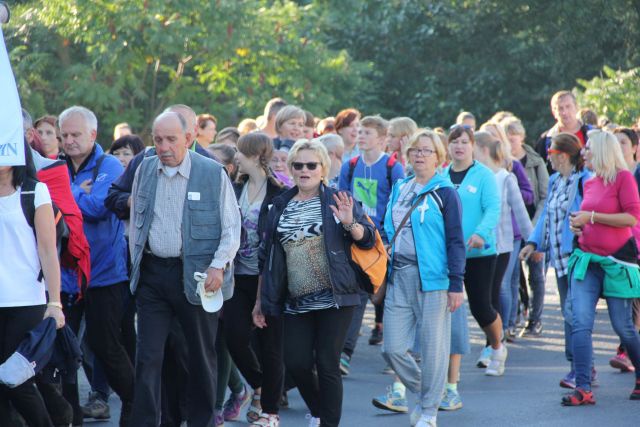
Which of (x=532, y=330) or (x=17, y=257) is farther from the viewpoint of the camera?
(x=532, y=330)

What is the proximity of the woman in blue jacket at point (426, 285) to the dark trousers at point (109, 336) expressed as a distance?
1800mm

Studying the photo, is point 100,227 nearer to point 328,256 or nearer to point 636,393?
point 328,256

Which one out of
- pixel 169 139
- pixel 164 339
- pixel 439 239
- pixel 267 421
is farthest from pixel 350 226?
pixel 267 421

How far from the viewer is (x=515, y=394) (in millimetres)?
9844

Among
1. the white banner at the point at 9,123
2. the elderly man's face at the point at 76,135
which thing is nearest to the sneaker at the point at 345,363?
the elderly man's face at the point at 76,135

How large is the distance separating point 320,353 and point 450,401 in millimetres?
1923

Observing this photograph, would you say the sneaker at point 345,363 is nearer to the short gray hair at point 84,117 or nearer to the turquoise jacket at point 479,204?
the turquoise jacket at point 479,204

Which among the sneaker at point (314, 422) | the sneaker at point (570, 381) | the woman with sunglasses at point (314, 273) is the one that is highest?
the woman with sunglasses at point (314, 273)

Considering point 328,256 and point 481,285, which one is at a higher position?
point 328,256

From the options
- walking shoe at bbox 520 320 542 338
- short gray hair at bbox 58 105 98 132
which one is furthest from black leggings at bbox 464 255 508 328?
short gray hair at bbox 58 105 98 132

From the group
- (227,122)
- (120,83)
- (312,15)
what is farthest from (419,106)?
(120,83)

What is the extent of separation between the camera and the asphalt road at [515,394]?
8.77 meters

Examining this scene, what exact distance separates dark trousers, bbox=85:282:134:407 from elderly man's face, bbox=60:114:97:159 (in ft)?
3.18

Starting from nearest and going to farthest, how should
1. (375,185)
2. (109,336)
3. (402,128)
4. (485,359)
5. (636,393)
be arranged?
(109,336), (636,393), (375,185), (485,359), (402,128)
